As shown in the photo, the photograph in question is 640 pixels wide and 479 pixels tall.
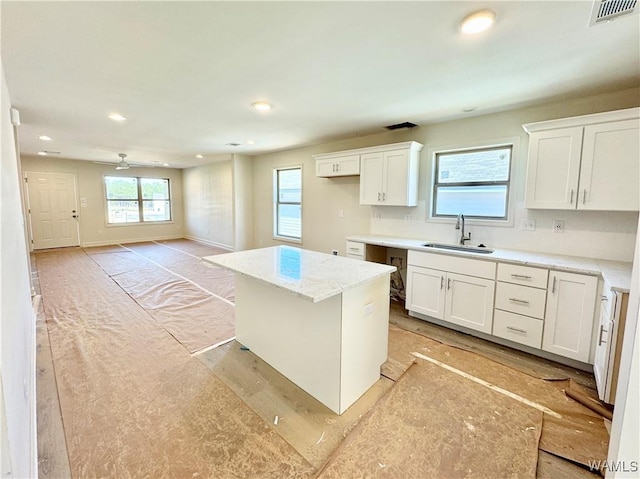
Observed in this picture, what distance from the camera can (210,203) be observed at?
7816mm

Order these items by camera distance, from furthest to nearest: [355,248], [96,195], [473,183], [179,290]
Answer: [96,195] → [179,290] → [355,248] → [473,183]

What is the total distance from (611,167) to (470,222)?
127 centimetres

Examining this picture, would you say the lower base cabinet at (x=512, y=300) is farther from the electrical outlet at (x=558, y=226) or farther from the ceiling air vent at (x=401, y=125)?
the ceiling air vent at (x=401, y=125)

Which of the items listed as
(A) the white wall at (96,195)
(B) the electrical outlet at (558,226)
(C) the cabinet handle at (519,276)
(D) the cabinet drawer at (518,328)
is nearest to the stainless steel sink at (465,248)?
(C) the cabinet handle at (519,276)

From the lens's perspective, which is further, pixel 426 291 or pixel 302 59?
pixel 426 291

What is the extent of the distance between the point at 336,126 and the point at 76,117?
3135 millimetres

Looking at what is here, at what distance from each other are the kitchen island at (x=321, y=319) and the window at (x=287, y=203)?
3139 mm

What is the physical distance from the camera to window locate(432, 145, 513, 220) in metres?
3.17

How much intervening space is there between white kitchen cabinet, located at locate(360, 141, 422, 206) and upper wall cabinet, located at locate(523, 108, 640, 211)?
121cm

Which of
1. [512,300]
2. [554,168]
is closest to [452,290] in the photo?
[512,300]

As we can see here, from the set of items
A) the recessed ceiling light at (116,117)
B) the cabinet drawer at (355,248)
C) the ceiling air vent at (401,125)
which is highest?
the ceiling air vent at (401,125)

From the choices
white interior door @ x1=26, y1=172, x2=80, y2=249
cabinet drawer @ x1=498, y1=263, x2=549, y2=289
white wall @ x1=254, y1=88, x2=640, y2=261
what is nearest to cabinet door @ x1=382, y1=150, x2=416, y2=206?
white wall @ x1=254, y1=88, x2=640, y2=261

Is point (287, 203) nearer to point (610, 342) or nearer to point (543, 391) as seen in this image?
point (543, 391)

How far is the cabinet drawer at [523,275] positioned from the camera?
245cm
